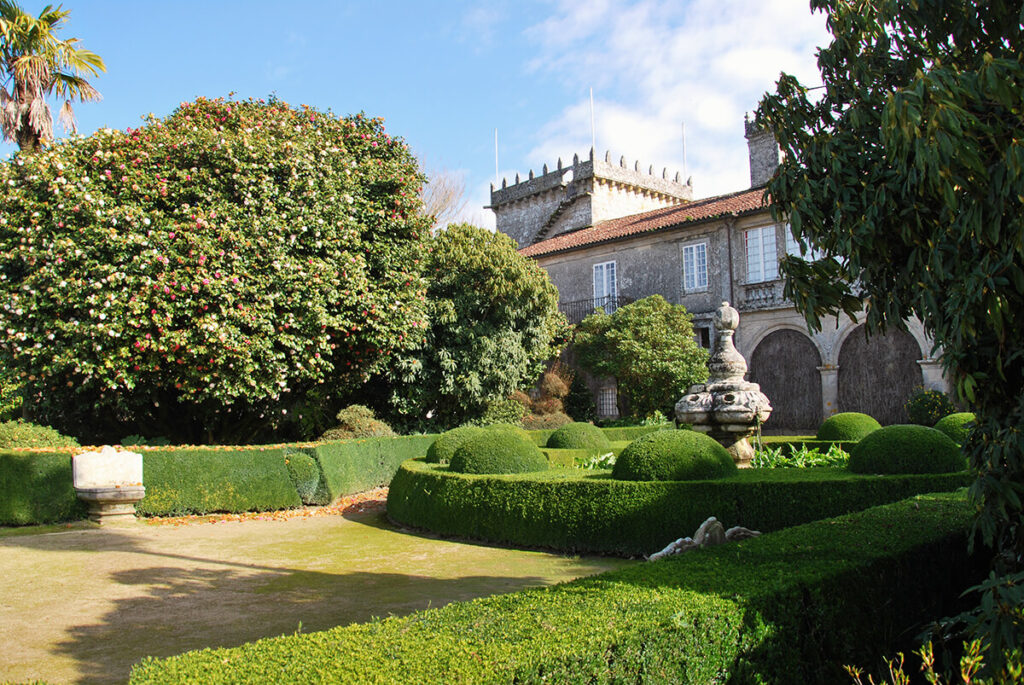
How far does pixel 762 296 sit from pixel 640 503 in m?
15.7

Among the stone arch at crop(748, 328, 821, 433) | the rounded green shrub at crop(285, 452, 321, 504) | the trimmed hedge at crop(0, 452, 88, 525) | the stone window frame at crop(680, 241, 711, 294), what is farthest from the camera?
the stone window frame at crop(680, 241, 711, 294)

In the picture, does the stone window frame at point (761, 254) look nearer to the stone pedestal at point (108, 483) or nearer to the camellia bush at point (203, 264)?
the camellia bush at point (203, 264)

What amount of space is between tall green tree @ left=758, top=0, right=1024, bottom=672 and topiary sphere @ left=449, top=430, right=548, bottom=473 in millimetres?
6917

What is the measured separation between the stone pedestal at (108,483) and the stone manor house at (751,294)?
49.1ft

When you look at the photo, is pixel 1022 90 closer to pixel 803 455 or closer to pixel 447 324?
pixel 803 455

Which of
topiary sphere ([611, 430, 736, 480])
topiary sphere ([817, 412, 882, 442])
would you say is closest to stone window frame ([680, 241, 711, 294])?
topiary sphere ([817, 412, 882, 442])

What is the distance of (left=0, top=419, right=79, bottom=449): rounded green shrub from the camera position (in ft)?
43.1

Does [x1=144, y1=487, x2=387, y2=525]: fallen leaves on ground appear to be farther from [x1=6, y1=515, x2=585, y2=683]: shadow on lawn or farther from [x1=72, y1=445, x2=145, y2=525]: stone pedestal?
[x1=6, y1=515, x2=585, y2=683]: shadow on lawn

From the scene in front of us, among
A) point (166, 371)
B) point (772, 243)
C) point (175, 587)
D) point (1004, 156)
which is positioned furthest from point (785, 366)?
point (1004, 156)

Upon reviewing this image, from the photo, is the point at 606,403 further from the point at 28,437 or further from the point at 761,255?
the point at 28,437

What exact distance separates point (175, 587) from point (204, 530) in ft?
13.0

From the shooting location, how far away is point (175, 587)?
24.3 ft

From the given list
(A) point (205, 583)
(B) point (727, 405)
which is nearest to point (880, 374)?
(B) point (727, 405)

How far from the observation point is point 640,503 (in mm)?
8461
